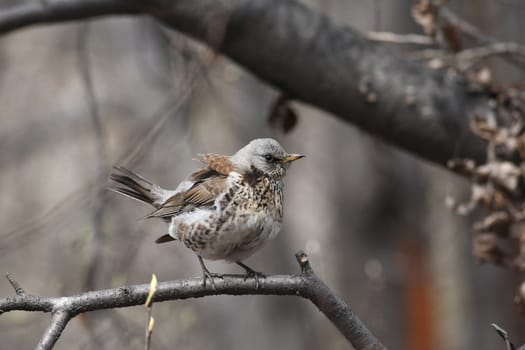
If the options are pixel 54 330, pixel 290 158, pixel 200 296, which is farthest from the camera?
pixel 290 158

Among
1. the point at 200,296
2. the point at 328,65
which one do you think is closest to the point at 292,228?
the point at 328,65

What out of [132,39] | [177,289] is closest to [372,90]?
[177,289]

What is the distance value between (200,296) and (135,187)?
968 millimetres

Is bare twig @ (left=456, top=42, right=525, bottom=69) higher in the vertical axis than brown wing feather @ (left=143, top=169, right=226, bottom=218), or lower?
higher

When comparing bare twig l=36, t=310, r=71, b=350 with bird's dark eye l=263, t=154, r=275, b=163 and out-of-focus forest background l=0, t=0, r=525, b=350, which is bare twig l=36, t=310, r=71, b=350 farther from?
out-of-focus forest background l=0, t=0, r=525, b=350

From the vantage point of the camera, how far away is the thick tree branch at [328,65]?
14.3 feet

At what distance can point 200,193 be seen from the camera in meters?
3.07

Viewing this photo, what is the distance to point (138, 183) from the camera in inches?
132

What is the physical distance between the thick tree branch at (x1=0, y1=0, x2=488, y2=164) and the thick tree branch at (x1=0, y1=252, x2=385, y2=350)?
2053mm

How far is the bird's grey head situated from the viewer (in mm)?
2864

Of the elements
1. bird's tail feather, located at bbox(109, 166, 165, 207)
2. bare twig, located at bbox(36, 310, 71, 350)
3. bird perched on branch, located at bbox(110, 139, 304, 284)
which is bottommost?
bare twig, located at bbox(36, 310, 71, 350)

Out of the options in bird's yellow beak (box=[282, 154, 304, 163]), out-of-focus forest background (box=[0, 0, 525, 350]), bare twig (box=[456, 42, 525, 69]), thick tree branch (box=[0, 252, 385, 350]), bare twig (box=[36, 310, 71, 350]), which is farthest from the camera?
out-of-focus forest background (box=[0, 0, 525, 350])

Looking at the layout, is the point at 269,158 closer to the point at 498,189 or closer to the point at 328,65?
the point at 328,65

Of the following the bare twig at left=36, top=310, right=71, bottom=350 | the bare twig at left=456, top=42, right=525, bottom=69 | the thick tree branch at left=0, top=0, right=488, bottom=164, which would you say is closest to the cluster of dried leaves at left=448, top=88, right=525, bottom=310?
the thick tree branch at left=0, top=0, right=488, bottom=164
